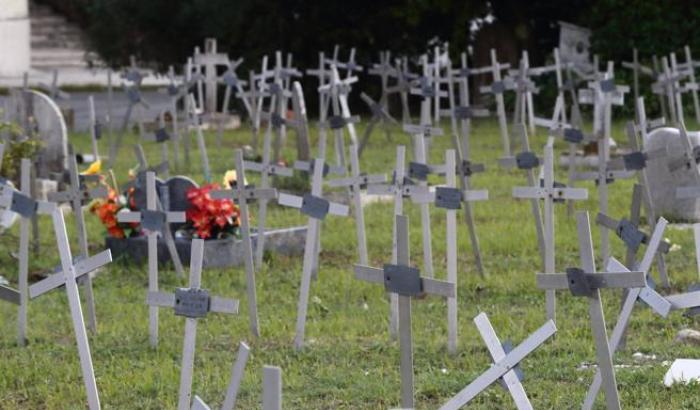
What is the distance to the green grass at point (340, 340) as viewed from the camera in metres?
7.55

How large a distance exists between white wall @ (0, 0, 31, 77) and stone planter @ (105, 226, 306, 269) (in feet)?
52.1

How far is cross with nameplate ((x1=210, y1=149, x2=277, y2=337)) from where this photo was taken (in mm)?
8984

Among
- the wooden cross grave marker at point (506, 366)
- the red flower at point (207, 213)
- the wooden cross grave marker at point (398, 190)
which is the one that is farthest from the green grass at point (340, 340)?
the wooden cross grave marker at point (506, 366)

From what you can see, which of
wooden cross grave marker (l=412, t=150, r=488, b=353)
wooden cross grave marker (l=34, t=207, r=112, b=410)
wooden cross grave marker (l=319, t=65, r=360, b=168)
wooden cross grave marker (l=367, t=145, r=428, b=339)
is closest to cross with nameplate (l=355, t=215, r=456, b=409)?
wooden cross grave marker (l=34, t=207, r=112, b=410)

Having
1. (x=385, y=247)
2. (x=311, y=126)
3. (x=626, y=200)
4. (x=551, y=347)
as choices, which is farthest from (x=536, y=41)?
(x=551, y=347)

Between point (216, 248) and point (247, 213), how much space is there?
222 cm

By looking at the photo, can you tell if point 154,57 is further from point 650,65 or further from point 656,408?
point 656,408

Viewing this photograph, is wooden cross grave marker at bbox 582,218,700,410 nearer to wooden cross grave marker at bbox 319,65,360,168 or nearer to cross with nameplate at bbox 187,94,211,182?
wooden cross grave marker at bbox 319,65,360,168

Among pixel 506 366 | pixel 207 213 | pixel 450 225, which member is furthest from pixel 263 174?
pixel 506 366

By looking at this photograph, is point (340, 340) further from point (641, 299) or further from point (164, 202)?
point (164, 202)

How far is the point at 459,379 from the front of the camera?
25.4 ft

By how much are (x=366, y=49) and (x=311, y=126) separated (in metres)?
3.54

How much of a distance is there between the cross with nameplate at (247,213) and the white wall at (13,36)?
1834 centimetres

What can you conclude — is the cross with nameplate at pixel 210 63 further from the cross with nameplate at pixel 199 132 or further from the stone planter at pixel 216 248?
the stone planter at pixel 216 248
